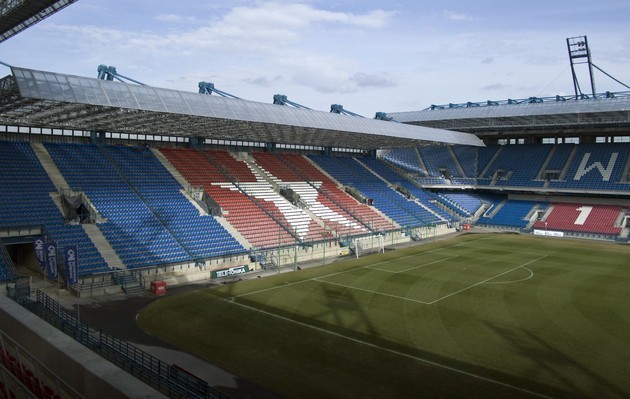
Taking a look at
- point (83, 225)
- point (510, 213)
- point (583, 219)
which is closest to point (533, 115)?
point (510, 213)

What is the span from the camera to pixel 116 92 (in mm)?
30984

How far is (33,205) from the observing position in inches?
1305

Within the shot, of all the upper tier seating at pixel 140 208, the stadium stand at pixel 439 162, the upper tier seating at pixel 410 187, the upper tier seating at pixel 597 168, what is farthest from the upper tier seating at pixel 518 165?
the upper tier seating at pixel 140 208

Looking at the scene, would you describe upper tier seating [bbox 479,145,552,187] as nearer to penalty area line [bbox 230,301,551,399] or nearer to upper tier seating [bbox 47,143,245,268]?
upper tier seating [bbox 47,143,245,268]

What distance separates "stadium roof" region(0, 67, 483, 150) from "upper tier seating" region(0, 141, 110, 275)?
10.9 feet

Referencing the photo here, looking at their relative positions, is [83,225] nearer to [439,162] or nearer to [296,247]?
[296,247]

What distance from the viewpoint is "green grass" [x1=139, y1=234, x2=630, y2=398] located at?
17062 mm

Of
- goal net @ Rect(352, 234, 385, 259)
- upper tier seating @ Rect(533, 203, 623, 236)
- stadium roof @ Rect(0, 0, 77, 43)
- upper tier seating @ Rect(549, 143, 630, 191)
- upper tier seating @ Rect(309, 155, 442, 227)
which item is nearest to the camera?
stadium roof @ Rect(0, 0, 77, 43)

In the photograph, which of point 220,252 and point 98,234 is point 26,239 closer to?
point 98,234

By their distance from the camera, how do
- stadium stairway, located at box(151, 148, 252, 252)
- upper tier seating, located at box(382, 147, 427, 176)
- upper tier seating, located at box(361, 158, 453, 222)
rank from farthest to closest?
upper tier seating, located at box(382, 147, 427, 176) → upper tier seating, located at box(361, 158, 453, 222) → stadium stairway, located at box(151, 148, 252, 252)

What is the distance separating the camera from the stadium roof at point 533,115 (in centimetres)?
5462

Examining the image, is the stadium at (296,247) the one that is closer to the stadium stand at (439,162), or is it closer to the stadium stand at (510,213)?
the stadium stand at (510,213)

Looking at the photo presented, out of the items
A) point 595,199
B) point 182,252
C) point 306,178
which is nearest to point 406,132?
point 306,178

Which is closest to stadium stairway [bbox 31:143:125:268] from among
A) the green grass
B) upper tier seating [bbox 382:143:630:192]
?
the green grass
